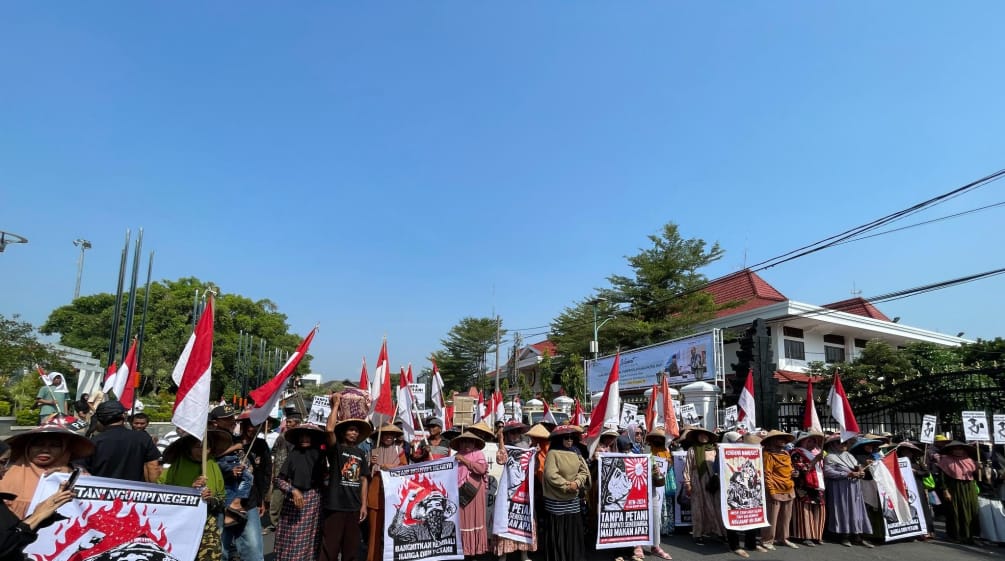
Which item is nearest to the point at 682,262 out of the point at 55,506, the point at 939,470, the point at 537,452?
the point at 939,470

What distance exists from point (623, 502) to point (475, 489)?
2.01m

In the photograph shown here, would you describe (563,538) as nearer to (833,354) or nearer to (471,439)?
(471,439)

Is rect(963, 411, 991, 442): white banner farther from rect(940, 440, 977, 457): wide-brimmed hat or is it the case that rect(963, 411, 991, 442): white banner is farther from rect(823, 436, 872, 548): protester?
rect(823, 436, 872, 548): protester

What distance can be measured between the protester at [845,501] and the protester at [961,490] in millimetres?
1553

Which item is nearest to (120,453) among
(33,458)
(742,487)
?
(33,458)

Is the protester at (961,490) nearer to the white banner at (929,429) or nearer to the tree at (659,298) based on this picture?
the white banner at (929,429)

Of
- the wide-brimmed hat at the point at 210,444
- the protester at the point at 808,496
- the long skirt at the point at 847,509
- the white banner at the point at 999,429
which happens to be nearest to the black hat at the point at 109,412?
the wide-brimmed hat at the point at 210,444

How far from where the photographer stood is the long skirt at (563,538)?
278 inches

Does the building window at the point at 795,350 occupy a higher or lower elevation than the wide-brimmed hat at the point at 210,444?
higher

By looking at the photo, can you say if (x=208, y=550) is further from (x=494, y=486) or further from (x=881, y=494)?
(x=881, y=494)

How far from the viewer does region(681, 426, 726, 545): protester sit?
27.9 feet

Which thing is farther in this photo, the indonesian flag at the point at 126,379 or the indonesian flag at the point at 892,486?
the indonesian flag at the point at 126,379

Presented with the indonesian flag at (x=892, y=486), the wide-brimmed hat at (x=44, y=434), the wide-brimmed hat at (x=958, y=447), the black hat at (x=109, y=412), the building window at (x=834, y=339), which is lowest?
the indonesian flag at (x=892, y=486)

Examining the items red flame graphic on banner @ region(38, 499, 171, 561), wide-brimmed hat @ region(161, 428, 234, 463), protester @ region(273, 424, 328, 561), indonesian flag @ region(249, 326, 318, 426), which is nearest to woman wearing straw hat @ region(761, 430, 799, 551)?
protester @ region(273, 424, 328, 561)
